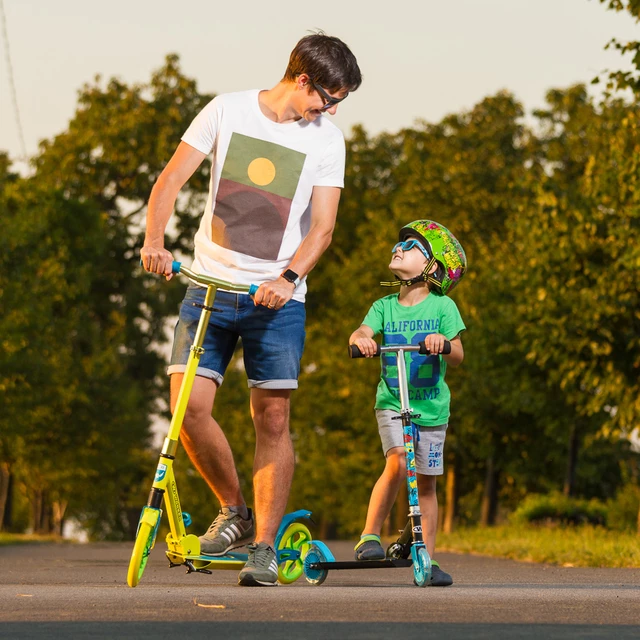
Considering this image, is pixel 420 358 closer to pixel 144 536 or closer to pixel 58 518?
pixel 144 536

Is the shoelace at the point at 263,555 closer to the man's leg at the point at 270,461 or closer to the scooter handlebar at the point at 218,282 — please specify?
the man's leg at the point at 270,461

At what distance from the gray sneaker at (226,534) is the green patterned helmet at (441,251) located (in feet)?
5.71

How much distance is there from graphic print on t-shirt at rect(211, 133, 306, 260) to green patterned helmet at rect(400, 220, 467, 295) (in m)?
1.14

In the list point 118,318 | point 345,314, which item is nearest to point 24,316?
Answer: point 118,318

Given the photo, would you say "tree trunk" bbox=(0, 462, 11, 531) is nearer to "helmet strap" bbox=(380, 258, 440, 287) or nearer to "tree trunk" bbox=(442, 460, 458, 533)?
"tree trunk" bbox=(442, 460, 458, 533)

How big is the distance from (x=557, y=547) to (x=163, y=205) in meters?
8.82

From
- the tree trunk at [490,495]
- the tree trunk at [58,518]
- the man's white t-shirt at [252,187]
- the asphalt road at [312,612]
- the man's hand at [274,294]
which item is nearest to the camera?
the asphalt road at [312,612]

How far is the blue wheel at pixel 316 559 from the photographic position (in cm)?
714

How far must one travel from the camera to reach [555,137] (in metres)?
45.4

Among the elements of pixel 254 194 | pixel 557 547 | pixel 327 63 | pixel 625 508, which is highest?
pixel 327 63

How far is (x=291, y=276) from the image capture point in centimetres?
667

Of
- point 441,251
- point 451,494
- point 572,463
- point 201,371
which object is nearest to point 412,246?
point 441,251

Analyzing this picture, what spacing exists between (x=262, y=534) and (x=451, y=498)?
32.9 metres

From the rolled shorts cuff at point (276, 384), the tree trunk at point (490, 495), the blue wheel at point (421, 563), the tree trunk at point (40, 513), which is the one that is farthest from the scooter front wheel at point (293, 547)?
the tree trunk at point (40, 513)
